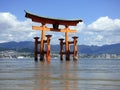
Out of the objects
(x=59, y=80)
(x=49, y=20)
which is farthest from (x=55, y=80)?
(x=49, y=20)

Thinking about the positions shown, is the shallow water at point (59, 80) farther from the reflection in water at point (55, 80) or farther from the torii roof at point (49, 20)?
the torii roof at point (49, 20)

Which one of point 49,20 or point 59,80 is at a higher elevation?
point 49,20

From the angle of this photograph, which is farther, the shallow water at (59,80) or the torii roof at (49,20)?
the torii roof at (49,20)

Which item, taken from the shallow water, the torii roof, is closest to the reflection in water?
the shallow water

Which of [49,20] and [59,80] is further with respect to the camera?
[49,20]

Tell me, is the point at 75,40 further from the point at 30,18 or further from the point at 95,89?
the point at 95,89

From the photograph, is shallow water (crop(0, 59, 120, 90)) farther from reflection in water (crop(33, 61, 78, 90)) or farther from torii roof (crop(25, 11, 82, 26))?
torii roof (crop(25, 11, 82, 26))

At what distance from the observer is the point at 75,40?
64.9 metres

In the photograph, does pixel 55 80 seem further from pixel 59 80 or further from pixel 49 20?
pixel 49 20

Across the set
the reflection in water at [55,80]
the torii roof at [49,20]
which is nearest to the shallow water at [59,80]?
the reflection in water at [55,80]

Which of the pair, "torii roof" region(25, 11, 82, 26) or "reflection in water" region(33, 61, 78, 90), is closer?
"reflection in water" region(33, 61, 78, 90)

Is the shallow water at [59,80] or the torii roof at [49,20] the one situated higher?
the torii roof at [49,20]

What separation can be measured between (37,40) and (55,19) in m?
5.35

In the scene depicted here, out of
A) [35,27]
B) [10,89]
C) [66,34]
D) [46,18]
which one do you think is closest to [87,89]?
[10,89]
